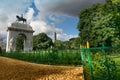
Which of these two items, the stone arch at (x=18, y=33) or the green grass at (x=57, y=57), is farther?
the stone arch at (x=18, y=33)

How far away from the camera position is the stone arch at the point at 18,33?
4503 cm

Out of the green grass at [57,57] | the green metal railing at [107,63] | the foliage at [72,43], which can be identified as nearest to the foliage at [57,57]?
the green grass at [57,57]

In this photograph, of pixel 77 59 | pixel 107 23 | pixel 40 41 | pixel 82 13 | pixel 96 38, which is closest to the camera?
pixel 77 59

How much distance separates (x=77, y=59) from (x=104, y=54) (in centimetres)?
1500

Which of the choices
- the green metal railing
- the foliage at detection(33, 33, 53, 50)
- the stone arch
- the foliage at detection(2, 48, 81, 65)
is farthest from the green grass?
the foliage at detection(33, 33, 53, 50)

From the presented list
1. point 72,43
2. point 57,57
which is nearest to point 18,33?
point 57,57

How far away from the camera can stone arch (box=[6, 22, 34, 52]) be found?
45.0 meters

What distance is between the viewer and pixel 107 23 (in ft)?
104

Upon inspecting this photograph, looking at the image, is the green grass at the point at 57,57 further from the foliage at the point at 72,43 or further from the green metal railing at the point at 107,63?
the foliage at the point at 72,43

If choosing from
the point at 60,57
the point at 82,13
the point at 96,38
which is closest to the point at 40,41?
the point at 82,13

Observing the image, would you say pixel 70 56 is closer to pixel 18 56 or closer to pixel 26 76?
pixel 18 56

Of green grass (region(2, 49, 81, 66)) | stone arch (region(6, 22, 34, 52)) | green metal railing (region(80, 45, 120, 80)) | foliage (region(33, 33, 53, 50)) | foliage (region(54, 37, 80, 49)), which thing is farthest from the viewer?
foliage (region(33, 33, 53, 50))

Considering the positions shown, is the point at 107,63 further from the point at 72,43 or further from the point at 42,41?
the point at 72,43

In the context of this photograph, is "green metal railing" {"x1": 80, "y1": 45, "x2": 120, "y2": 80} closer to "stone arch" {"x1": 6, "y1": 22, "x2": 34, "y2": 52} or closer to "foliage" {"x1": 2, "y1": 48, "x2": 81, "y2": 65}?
"foliage" {"x1": 2, "y1": 48, "x2": 81, "y2": 65}
